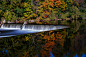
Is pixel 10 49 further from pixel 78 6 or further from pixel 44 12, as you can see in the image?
pixel 78 6

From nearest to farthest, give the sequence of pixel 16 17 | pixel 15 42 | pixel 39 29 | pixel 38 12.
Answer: pixel 15 42 → pixel 39 29 → pixel 16 17 → pixel 38 12

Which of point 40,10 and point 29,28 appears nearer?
point 29,28

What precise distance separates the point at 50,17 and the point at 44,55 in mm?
28840

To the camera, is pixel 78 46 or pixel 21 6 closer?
pixel 78 46

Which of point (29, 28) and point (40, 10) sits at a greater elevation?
point (40, 10)

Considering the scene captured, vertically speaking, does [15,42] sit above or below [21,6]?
below

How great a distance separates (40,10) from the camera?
39.2 metres

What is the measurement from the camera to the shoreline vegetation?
36.6 meters

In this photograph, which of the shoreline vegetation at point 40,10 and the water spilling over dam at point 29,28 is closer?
the water spilling over dam at point 29,28

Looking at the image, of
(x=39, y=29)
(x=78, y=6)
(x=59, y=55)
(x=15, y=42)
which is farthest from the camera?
(x=78, y=6)

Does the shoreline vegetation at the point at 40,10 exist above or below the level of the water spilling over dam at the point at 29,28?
above

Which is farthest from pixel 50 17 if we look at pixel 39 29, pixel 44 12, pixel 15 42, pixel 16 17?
pixel 15 42

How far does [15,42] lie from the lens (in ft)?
55.0

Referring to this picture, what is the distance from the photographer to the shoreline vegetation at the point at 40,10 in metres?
36.6
